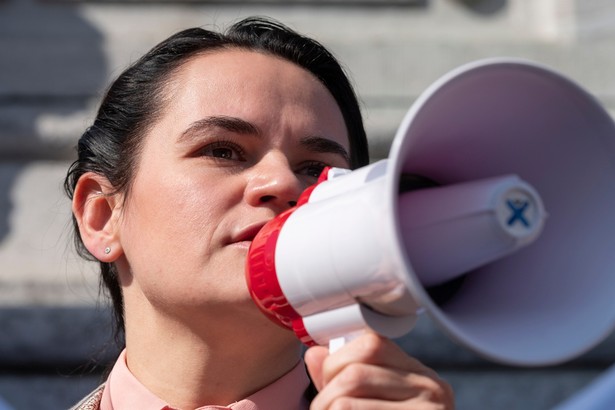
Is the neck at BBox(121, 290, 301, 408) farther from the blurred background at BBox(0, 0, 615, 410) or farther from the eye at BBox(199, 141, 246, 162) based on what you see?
the blurred background at BBox(0, 0, 615, 410)

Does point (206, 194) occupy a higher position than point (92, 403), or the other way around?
point (206, 194)

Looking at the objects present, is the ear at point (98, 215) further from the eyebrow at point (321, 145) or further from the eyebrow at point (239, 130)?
the eyebrow at point (321, 145)

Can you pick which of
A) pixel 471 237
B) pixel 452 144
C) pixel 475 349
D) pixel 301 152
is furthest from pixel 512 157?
pixel 301 152

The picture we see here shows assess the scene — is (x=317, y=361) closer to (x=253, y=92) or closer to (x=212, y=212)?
(x=212, y=212)

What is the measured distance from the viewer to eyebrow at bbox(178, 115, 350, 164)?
2057 millimetres

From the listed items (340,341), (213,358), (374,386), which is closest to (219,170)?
(213,358)

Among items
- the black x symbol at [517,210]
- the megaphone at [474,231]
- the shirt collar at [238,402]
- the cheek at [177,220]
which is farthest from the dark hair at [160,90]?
the black x symbol at [517,210]

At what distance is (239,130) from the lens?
2057 millimetres

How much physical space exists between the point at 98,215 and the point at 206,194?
1.36ft

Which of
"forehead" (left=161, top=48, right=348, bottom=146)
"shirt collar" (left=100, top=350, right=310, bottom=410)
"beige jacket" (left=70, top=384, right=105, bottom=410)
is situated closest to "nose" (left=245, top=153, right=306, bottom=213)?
"forehead" (left=161, top=48, right=348, bottom=146)

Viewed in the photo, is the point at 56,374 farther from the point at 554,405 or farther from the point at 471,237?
the point at 471,237

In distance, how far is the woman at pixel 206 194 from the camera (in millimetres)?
1979

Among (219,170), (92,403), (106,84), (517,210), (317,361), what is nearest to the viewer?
(517,210)

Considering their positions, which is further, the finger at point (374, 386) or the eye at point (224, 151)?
the eye at point (224, 151)
